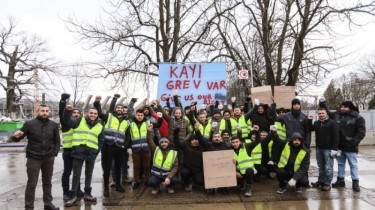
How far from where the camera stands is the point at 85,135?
6617 millimetres

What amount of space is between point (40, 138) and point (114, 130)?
1.50 m

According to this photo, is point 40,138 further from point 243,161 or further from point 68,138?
point 243,161

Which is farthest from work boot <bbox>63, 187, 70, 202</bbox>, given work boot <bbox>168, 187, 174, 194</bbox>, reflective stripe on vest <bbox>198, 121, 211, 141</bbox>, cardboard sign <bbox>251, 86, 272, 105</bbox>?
cardboard sign <bbox>251, 86, 272, 105</bbox>

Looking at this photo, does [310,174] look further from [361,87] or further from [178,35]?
[361,87]

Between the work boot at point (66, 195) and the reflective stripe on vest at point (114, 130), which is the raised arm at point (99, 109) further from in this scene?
the work boot at point (66, 195)

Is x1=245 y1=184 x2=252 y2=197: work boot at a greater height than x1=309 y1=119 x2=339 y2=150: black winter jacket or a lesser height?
lesser

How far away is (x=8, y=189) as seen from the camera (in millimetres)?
8445

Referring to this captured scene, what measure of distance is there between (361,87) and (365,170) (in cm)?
6212

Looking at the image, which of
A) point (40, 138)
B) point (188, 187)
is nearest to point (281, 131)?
point (188, 187)

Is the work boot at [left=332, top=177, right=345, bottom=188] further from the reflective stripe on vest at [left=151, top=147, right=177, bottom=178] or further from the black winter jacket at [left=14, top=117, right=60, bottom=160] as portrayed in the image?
the black winter jacket at [left=14, top=117, right=60, bottom=160]

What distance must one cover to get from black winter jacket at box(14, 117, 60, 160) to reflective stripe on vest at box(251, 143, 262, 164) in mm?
4126

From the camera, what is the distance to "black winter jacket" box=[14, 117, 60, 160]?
602cm

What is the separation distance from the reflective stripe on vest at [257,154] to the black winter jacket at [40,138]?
413 cm

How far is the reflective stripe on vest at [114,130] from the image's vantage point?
23.3 feet
